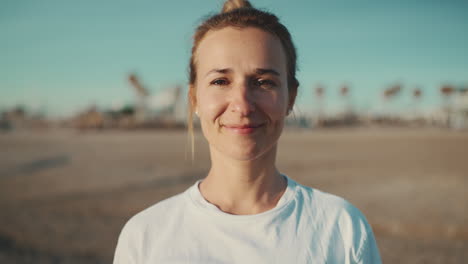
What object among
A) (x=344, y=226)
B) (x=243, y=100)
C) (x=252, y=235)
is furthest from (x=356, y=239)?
→ (x=243, y=100)

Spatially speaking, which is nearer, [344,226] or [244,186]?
[344,226]

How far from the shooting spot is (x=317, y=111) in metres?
78.1

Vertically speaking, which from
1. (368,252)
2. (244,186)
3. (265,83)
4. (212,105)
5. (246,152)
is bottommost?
(368,252)

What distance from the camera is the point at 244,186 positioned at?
174cm

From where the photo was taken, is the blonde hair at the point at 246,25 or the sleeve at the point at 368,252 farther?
the blonde hair at the point at 246,25

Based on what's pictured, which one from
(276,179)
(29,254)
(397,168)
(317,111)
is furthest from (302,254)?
(317,111)

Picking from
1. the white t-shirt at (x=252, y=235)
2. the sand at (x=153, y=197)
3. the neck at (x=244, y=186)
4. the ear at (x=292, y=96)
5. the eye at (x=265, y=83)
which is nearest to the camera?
the white t-shirt at (x=252, y=235)

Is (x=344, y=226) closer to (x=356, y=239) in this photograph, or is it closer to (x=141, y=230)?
(x=356, y=239)

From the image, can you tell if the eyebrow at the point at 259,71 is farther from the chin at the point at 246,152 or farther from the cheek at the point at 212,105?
the chin at the point at 246,152

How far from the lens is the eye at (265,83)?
5.26ft

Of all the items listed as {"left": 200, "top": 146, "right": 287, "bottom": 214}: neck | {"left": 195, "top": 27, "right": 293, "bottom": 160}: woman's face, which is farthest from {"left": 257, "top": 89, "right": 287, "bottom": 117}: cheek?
{"left": 200, "top": 146, "right": 287, "bottom": 214}: neck

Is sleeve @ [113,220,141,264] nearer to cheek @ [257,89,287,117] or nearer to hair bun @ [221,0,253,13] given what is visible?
cheek @ [257,89,287,117]

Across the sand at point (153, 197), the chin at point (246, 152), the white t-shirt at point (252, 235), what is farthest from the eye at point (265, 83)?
the sand at point (153, 197)

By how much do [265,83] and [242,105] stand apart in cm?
18
